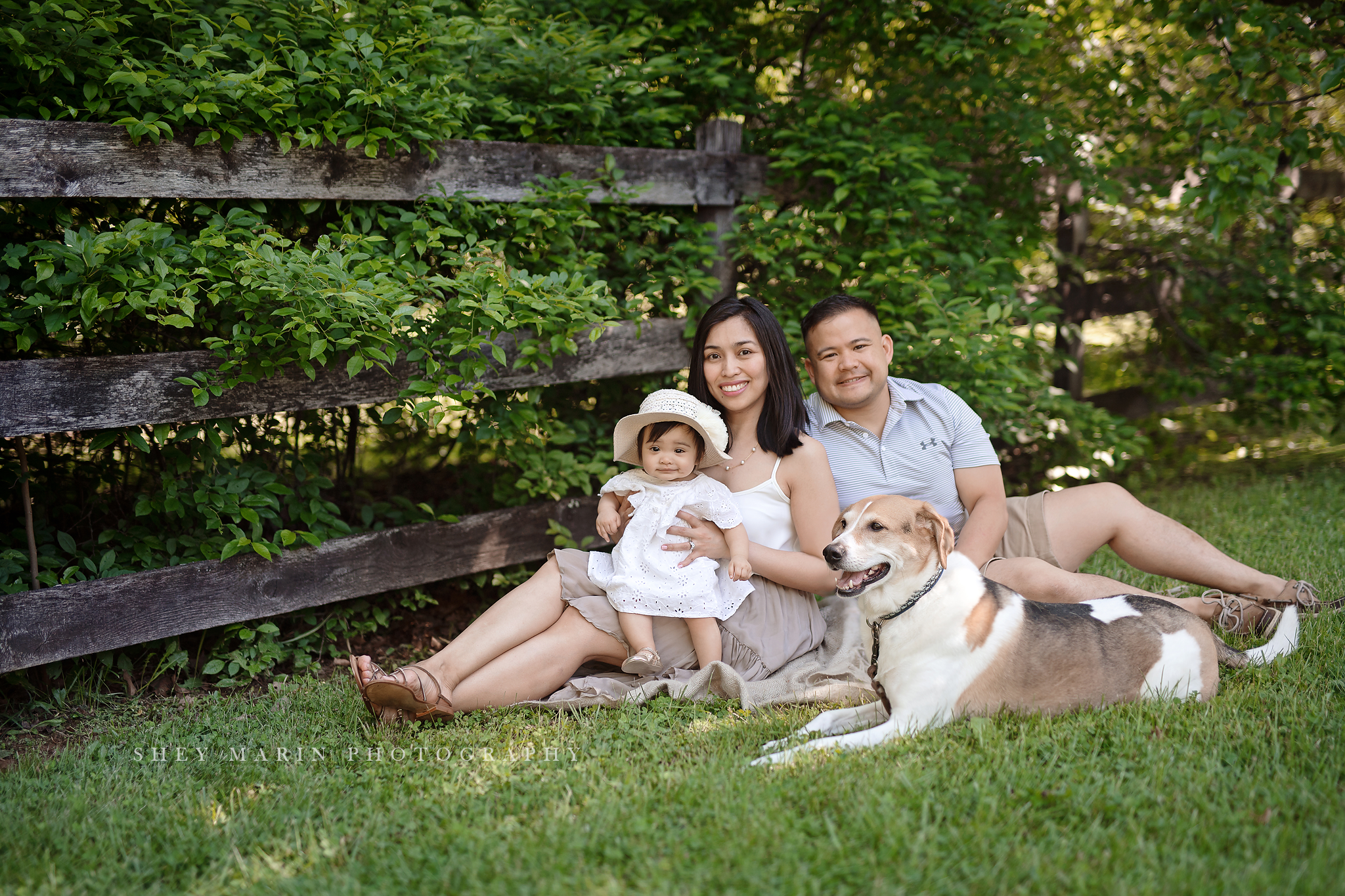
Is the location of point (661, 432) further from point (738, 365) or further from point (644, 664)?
point (644, 664)

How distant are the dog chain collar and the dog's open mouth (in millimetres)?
123

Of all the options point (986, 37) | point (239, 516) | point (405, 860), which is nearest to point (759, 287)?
point (986, 37)

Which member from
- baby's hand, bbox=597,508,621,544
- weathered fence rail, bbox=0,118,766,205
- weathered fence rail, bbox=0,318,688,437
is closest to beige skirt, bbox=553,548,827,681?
baby's hand, bbox=597,508,621,544

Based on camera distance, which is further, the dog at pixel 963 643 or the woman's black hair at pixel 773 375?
the woman's black hair at pixel 773 375

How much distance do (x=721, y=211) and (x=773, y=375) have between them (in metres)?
1.69

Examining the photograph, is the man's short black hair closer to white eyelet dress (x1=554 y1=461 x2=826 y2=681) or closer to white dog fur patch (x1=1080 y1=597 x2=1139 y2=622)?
white eyelet dress (x1=554 y1=461 x2=826 y2=681)

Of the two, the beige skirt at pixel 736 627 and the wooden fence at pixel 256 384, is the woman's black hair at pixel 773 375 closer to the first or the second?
the beige skirt at pixel 736 627

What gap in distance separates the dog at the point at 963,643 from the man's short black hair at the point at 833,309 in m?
1.06

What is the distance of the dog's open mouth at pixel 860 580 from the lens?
2.96 metres

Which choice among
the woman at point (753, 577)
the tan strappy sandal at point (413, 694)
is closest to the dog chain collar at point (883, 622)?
the woman at point (753, 577)

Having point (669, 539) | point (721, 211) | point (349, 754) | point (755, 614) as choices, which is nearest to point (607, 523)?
point (669, 539)

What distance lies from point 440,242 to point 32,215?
1509 millimetres

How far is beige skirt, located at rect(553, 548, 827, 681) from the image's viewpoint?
3604 millimetres

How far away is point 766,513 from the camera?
377 cm
